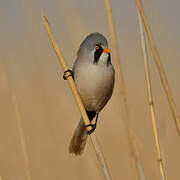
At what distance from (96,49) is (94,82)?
15 cm

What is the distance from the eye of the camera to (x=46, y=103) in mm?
2332

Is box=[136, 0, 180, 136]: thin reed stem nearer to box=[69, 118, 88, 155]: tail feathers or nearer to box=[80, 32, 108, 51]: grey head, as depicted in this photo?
box=[80, 32, 108, 51]: grey head

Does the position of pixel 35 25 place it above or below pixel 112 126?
above

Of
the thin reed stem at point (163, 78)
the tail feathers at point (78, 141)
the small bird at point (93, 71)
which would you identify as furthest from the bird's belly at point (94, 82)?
the thin reed stem at point (163, 78)

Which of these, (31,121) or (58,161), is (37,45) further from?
(58,161)

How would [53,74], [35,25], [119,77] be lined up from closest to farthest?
[119,77], [35,25], [53,74]

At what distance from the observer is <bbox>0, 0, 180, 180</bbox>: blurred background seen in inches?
85.8

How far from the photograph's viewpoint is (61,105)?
7.52ft

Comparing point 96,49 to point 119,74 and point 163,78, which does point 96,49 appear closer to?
point 119,74

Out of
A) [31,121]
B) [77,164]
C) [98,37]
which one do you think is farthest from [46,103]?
[98,37]

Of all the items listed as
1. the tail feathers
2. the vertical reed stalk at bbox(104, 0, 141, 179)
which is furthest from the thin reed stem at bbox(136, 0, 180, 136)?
the tail feathers

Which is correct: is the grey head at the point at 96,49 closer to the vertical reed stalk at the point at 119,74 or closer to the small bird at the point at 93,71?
the small bird at the point at 93,71

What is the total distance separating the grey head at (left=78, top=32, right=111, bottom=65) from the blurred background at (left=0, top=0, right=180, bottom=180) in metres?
0.20

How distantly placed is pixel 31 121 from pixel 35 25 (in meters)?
0.62
